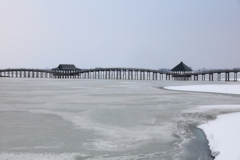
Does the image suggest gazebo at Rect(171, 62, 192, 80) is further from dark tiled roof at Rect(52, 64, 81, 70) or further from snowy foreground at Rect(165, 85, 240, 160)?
snowy foreground at Rect(165, 85, 240, 160)

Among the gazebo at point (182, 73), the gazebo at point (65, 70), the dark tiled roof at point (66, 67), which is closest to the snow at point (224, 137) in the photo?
the gazebo at point (182, 73)

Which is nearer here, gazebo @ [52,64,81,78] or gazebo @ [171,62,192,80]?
gazebo @ [171,62,192,80]

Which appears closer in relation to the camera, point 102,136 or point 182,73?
point 102,136

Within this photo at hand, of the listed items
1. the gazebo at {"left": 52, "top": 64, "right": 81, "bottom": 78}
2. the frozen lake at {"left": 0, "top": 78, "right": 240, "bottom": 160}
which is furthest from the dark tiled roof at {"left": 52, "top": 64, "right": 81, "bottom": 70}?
the frozen lake at {"left": 0, "top": 78, "right": 240, "bottom": 160}

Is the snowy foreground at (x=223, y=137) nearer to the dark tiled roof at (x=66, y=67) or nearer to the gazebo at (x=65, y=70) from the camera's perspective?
the gazebo at (x=65, y=70)

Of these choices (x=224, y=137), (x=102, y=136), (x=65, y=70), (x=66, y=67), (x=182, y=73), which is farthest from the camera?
(x=66, y=67)

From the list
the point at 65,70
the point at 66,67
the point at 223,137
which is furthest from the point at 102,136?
the point at 66,67

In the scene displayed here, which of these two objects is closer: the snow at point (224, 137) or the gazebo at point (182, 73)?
the snow at point (224, 137)

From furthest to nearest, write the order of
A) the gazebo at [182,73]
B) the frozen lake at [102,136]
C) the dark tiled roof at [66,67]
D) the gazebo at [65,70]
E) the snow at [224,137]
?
the dark tiled roof at [66,67] → the gazebo at [65,70] → the gazebo at [182,73] → the frozen lake at [102,136] → the snow at [224,137]

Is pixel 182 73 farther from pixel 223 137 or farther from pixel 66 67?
pixel 223 137

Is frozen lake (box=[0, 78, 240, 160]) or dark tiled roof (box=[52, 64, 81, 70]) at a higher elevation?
dark tiled roof (box=[52, 64, 81, 70])

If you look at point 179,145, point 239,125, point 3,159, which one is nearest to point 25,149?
point 3,159

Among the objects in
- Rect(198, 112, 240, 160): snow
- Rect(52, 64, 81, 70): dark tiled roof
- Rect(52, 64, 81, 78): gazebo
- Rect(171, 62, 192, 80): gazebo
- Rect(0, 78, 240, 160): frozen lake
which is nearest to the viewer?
Rect(198, 112, 240, 160): snow

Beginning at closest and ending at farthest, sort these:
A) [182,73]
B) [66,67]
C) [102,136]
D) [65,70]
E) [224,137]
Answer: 1. [224,137]
2. [102,136]
3. [182,73]
4. [65,70]
5. [66,67]
